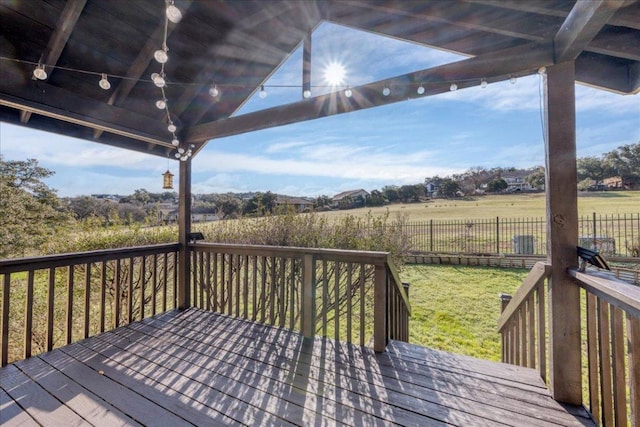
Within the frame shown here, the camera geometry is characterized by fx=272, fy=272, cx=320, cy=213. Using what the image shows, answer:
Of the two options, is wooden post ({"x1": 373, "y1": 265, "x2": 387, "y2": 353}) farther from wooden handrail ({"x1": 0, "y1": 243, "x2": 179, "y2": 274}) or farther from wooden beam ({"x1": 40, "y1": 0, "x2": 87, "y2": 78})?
wooden beam ({"x1": 40, "y1": 0, "x2": 87, "y2": 78})

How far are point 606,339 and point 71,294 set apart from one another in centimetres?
436

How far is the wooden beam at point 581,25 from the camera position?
1.45m

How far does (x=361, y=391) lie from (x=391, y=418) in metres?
0.32

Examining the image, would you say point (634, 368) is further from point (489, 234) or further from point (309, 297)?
point (489, 234)

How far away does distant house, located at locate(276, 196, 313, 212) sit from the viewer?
510cm

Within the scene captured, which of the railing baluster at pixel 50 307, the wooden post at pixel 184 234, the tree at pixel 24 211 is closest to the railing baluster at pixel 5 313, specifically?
the railing baluster at pixel 50 307

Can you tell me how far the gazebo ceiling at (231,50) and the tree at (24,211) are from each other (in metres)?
3.50

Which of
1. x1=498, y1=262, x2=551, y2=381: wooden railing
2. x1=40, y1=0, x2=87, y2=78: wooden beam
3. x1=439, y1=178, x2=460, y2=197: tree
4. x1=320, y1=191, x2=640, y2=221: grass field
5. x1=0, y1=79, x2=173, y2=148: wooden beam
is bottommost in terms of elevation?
x1=498, y1=262, x2=551, y2=381: wooden railing

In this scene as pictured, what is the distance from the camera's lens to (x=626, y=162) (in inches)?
115

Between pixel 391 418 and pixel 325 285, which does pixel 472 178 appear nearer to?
pixel 325 285

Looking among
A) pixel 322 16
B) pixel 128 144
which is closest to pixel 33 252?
pixel 128 144

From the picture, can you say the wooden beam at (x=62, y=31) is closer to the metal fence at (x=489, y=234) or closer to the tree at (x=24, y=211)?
the tree at (x=24, y=211)

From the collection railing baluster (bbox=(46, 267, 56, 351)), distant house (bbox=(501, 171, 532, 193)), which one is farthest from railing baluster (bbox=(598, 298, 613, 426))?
railing baluster (bbox=(46, 267, 56, 351))

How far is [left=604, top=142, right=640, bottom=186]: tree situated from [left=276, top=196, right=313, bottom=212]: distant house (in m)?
4.06
